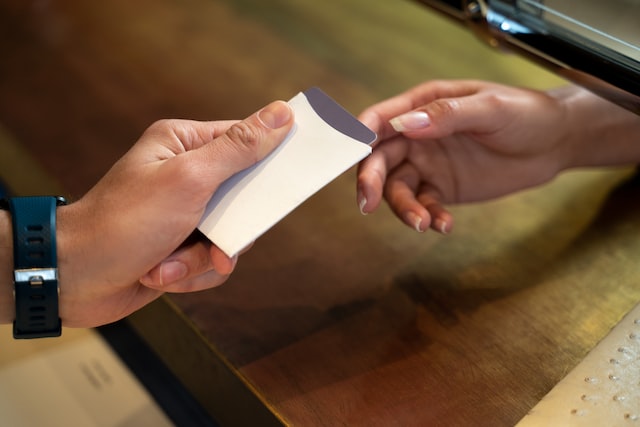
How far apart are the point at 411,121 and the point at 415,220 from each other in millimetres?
108

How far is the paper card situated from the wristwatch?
14cm

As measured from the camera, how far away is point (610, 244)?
2.75 feet

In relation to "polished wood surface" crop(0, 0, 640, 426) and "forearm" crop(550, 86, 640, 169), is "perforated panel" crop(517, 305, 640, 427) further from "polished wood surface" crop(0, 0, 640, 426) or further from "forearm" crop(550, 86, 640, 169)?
"forearm" crop(550, 86, 640, 169)

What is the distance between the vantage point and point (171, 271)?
659 mm

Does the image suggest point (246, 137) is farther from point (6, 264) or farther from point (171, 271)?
point (6, 264)

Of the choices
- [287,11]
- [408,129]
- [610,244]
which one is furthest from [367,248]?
[287,11]

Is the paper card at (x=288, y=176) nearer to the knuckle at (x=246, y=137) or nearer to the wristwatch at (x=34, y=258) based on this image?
the knuckle at (x=246, y=137)

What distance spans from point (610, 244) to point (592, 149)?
0.41ft

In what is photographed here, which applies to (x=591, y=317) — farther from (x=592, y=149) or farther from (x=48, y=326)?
(x=48, y=326)

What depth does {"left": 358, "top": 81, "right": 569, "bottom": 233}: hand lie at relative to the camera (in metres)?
0.75

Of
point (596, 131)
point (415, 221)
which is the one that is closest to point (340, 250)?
point (415, 221)

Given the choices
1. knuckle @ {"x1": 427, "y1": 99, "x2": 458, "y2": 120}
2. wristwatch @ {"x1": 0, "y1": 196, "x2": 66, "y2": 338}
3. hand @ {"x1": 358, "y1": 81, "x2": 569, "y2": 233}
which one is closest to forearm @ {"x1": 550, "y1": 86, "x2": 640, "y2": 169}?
hand @ {"x1": 358, "y1": 81, "x2": 569, "y2": 233}

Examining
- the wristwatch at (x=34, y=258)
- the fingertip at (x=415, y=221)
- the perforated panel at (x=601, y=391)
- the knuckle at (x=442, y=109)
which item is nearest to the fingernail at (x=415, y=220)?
the fingertip at (x=415, y=221)

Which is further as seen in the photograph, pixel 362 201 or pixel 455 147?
pixel 455 147
